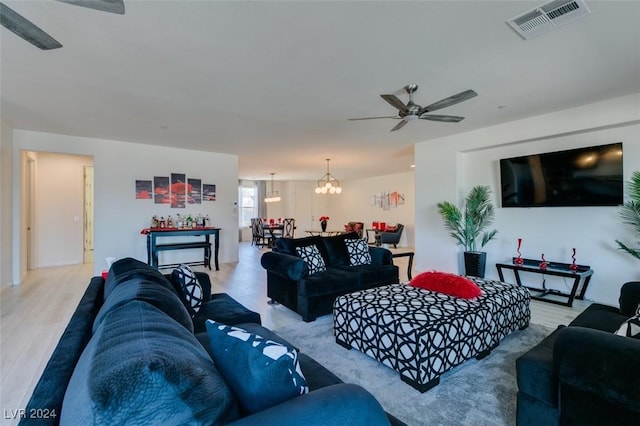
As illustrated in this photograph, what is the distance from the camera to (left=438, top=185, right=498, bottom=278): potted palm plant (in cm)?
485

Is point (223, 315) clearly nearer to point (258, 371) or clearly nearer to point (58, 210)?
point (258, 371)

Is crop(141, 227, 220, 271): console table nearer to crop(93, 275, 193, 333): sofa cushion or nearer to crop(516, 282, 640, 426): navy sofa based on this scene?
crop(93, 275, 193, 333): sofa cushion

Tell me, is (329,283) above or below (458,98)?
below

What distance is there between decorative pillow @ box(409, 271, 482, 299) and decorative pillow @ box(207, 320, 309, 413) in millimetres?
2074

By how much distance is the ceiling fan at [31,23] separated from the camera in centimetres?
155

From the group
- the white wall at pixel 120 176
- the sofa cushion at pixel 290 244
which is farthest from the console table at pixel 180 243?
the sofa cushion at pixel 290 244

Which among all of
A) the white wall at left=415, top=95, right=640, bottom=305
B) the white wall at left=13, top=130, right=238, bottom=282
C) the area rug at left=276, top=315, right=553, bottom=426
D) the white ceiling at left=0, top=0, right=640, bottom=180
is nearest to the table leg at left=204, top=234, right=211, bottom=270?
the white wall at left=13, top=130, right=238, bottom=282

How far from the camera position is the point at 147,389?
652 mm

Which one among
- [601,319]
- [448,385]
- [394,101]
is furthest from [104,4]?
[601,319]

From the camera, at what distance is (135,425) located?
2.04 feet

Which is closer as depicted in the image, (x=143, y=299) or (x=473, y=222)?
(x=143, y=299)

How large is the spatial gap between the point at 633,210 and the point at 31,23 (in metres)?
5.92

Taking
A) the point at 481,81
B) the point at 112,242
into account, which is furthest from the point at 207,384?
the point at 112,242

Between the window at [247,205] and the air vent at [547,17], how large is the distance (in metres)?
10.8
